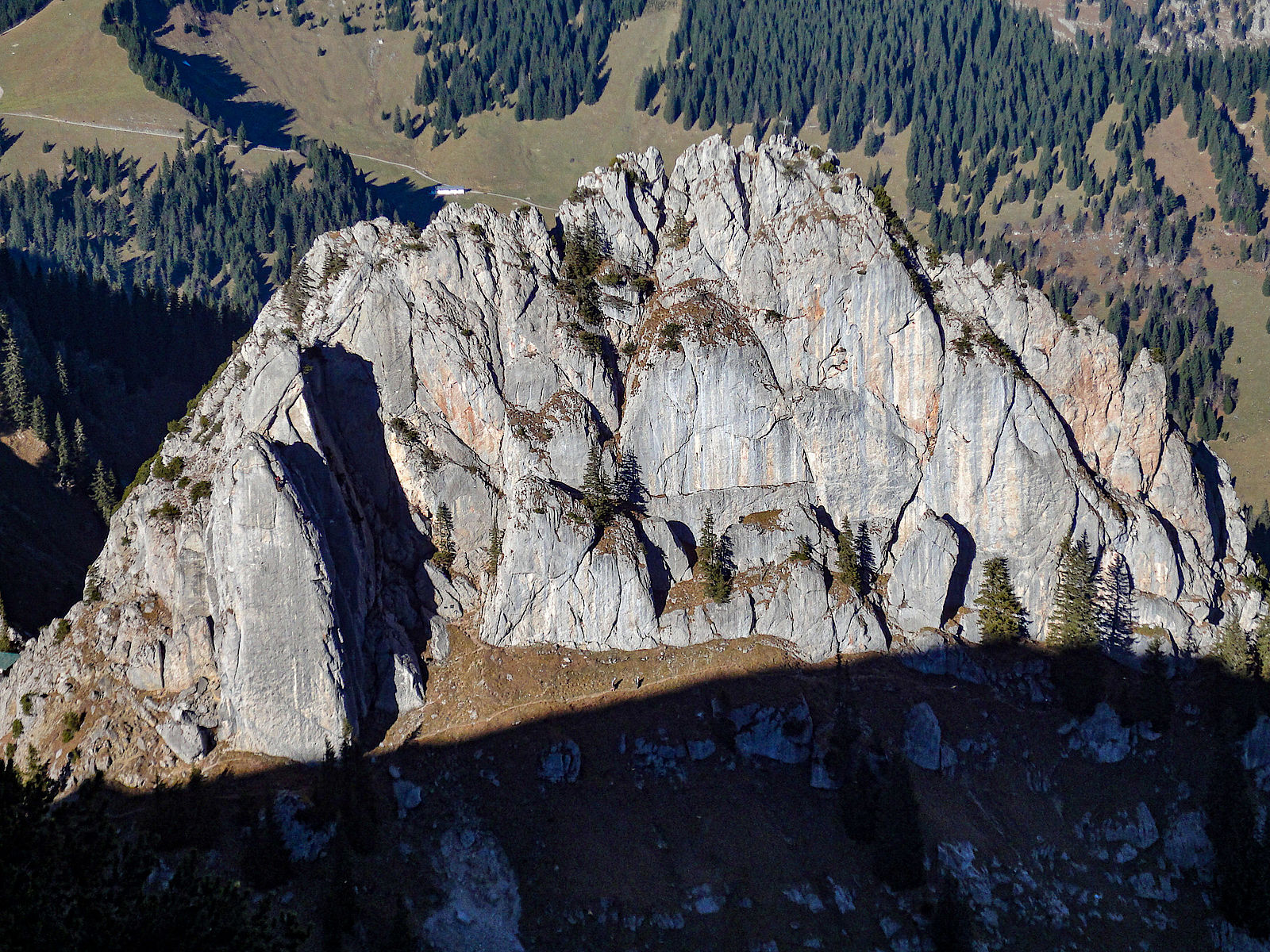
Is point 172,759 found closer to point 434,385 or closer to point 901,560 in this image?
point 434,385

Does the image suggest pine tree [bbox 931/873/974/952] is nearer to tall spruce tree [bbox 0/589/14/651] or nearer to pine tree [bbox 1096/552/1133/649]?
pine tree [bbox 1096/552/1133/649]

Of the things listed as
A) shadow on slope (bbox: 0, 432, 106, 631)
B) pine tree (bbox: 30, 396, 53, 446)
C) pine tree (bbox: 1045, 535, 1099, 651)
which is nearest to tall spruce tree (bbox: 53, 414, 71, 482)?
pine tree (bbox: 30, 396, 53, 446)

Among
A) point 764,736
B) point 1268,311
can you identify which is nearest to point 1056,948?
point 764,736

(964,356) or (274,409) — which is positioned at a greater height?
(964,356)

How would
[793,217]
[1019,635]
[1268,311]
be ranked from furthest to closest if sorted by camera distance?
[1268,311], [793,217], [1019,635]

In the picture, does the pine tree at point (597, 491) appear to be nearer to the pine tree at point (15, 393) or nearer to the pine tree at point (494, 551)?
the pine tree at point (494, 551)

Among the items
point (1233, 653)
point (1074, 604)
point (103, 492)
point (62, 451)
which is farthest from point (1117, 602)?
point (62, 451)

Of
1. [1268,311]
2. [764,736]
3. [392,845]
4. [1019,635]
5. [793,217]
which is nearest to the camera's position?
[392,845]
